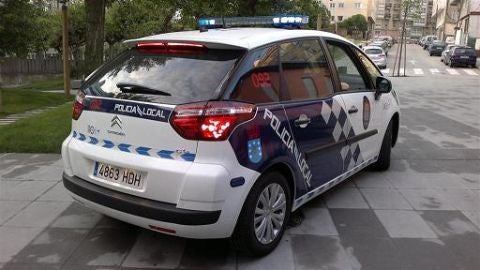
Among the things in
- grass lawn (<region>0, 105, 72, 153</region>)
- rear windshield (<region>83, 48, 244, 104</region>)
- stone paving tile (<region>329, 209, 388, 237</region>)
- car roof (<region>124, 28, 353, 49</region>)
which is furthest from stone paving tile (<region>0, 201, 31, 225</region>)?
stone paving tile (<region>329, 209, 388, 237</region>)

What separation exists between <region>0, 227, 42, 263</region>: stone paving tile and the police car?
0.56 metres

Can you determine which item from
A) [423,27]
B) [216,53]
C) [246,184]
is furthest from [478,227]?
[423,27]

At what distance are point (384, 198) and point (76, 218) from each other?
299 cm

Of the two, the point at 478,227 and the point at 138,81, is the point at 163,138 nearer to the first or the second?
the point at 138,81

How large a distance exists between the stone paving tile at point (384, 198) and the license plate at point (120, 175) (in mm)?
2476

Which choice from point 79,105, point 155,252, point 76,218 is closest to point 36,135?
point 76,218

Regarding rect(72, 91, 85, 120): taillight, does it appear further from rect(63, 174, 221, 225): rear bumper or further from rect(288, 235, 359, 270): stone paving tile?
rect(288, 235, 359, 270): stone paving tile

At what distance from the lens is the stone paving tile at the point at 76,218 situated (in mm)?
4395

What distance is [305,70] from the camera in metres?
4.34

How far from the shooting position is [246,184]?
348 centimetres

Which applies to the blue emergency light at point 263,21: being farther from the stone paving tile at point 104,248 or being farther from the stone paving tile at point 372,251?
the stone paving tile at point 104,248

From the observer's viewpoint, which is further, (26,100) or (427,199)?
(26,100)

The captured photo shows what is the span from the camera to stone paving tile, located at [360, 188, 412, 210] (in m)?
5.03

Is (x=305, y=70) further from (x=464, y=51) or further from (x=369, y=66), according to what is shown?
(x=464, y=51)
